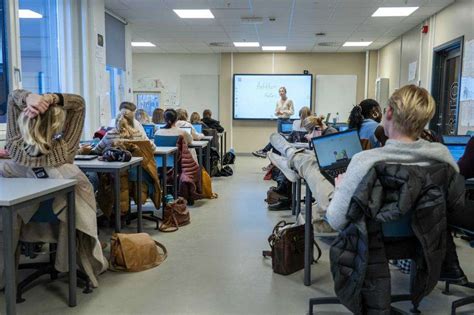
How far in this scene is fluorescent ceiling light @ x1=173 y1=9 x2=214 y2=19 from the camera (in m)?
7.02

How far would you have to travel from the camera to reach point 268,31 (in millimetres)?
8641

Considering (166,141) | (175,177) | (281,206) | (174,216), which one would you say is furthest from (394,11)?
(174,216)

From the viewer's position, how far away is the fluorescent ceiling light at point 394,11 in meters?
6.71

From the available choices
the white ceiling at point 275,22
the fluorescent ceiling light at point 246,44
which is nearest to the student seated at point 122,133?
the white ceiling at point 275,22

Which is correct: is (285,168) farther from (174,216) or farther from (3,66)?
(3,66)

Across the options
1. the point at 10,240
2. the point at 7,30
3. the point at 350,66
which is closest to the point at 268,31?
the point at 350,66

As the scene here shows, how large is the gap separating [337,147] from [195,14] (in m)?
5.36

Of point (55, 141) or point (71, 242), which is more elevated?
point (55, 141)

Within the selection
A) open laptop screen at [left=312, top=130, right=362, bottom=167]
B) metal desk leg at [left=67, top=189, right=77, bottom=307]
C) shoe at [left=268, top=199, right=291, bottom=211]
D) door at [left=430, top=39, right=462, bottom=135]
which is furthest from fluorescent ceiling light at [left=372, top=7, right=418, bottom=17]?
metal desk leg at [left=67, top=189, right=77, bottom=307]

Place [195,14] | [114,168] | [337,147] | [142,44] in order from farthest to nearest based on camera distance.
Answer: [142,44] < [195,14] < [114,168] < [337,147]

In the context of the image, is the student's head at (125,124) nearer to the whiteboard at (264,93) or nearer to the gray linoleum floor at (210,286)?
the gray linoleum floor at (210,286)

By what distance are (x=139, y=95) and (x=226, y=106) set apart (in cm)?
249

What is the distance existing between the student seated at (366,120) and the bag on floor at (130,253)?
1812mm

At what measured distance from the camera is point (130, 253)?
308 centimetres
